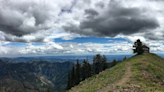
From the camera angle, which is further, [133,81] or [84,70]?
[84,70]

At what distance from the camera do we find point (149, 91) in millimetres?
15203

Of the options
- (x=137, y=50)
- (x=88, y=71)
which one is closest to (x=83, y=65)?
(x=88, y=71)

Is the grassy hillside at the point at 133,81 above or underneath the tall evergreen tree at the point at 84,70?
above

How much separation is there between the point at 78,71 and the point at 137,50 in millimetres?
46378

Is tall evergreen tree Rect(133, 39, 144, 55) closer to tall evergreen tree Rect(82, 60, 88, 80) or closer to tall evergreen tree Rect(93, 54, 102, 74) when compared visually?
tall evergreen tree Rect(93, 54, 102, 74)

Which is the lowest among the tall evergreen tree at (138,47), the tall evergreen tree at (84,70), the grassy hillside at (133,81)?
the tall evergreen tree at (84,70)

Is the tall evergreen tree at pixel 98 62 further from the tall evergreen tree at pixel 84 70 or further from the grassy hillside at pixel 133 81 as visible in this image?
the grassy hillside at pixel 133 81

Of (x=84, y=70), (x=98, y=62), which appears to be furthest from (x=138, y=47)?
(x=84, y=70)

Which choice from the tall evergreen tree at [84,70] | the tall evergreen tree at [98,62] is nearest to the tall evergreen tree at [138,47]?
the tall evergreen tree at [98,62]

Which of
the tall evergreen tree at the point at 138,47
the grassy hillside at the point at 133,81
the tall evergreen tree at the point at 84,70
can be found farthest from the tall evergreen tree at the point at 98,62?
the grassy hillside at the point at 133,81

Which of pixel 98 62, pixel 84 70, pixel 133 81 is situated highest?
pixel 133 81

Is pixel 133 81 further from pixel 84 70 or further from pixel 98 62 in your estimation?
pixel 84 70

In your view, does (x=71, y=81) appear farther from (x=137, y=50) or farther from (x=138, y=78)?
(x=138, y=78)

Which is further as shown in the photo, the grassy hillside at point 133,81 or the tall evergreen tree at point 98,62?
the tall evergreen tree at point 98,62
